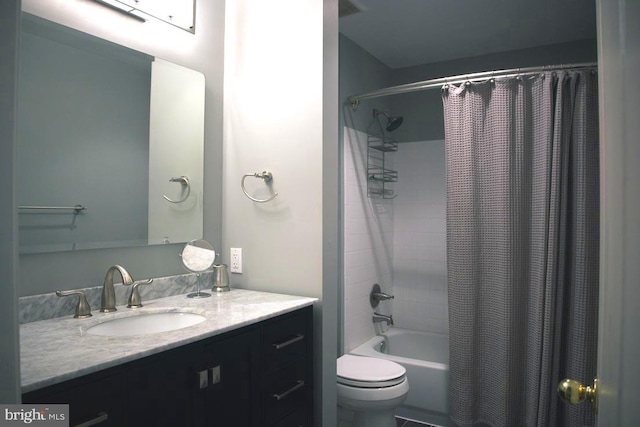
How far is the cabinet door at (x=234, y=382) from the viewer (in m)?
1.27

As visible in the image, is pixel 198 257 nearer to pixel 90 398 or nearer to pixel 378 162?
pixel 90 398

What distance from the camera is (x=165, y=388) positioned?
1127 millimetres

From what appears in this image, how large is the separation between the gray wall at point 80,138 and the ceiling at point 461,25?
1.51m

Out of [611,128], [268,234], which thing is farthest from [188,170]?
[611,128]

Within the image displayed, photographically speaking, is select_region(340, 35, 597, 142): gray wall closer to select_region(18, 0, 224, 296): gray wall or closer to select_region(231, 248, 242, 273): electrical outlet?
select_region(18, 0, 224, 296): gray wall

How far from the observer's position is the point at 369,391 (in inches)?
83.8

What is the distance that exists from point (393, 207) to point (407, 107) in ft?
2.97

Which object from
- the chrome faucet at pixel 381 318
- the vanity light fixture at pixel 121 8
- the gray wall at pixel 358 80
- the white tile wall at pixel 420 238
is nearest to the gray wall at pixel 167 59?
the vanity light fixture at pixel 121 8

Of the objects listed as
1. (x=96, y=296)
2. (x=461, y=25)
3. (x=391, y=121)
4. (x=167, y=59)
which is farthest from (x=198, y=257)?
(x=461, y=25)

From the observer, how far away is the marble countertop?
945 millimetres

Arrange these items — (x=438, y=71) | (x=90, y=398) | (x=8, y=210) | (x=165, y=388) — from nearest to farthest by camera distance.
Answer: (x=8, y=210), (x=90, y=398), (x=165, y=388), (x=438, y=71)

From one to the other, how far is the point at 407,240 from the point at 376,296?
0.65 m

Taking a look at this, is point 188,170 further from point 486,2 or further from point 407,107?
Result: point 407,107

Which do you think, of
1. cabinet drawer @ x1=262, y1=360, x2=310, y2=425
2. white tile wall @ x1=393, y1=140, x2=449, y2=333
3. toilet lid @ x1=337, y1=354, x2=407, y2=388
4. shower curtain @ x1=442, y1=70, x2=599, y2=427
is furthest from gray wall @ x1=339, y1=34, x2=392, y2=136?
cabinet drawer @ x1=262, y1=360, x2=310, y2=425
